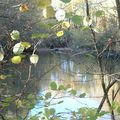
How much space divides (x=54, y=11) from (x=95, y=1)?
57.8 inches

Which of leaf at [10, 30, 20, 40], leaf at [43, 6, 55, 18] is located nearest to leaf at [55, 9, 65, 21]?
leaf at [43, 6, 55, 18]

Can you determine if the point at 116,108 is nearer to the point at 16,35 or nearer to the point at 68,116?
the point at 68,116

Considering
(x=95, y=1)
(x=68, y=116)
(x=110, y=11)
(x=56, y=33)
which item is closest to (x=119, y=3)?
(x=95, y=1)

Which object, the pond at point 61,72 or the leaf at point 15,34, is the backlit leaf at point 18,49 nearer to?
the leaf at point 15,34

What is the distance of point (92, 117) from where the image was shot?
1.45 m

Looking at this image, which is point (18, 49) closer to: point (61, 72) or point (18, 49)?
point (18, 49)

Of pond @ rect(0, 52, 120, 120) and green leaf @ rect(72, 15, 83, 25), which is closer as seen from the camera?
green leaf @ rect(72, 15, 83, 25)

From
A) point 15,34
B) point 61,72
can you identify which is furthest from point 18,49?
point 61,72

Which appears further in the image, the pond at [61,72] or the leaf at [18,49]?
the pond at [61,72]

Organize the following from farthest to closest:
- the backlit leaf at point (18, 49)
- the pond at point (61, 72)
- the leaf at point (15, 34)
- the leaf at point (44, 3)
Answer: the pond at point (61, 72) < the leaf at point (15, 34) < the backlit leaf at point (18, 49) < the leaf at point (44, 3)

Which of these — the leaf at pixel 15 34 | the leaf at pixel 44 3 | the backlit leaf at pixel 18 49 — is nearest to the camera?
the leaf at pixel 44 3

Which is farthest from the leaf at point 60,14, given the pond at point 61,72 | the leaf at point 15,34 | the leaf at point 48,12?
the pond at point 61,72

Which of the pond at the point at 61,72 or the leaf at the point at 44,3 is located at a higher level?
the leaf at the point at 44,3

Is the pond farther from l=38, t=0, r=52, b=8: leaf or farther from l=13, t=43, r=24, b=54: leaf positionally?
l=38, t=0, r=52, b=8: leaf
